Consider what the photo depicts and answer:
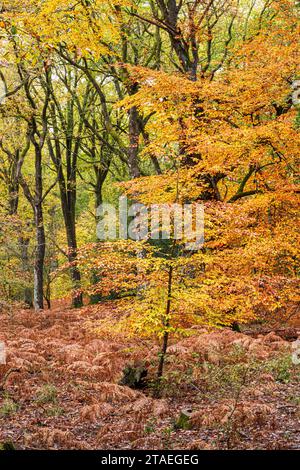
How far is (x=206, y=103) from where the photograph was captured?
13.0 meters

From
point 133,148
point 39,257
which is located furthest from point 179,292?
point 39,257

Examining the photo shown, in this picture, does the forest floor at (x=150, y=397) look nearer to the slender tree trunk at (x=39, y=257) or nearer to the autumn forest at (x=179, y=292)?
the autumn forest at (x=179, y=292)

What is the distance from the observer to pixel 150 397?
26.3ft

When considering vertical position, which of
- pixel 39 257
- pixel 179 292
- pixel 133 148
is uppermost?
pixel 133 148

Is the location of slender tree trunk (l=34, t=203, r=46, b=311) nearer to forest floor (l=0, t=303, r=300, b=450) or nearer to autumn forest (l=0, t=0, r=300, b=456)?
autumn forest (l=0, t=0, r=300, b=456)

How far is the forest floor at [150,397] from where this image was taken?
247 inches

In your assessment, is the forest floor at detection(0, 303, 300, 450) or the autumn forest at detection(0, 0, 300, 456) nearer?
the forest floor at detection(0, 303, 300, 450)

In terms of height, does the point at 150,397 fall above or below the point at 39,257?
A: below

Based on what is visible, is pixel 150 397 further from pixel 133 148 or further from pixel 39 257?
pixel 39 257

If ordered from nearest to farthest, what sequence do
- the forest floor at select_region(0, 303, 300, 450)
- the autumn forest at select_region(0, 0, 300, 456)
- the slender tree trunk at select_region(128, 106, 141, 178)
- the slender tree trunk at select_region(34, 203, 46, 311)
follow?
the forest floor at select_region(0, 303, 300, 450) → the autumn forest at select_region(0, 0, 300, 456) → the slender tree trunk at select_region(128, 106, 141, 178) → the slender tree trunk at select_region(34, 203, 46, 311)

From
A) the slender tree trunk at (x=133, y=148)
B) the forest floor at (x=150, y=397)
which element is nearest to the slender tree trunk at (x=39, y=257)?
the slender tree trunk at (x=133, y=148)

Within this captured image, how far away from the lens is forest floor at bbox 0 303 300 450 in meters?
6.28

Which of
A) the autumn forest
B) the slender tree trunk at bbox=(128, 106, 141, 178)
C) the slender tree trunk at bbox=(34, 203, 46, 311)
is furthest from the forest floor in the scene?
the slender tree trunk at bbox=(34, 203, 46, 311)

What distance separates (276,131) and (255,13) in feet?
39.3
